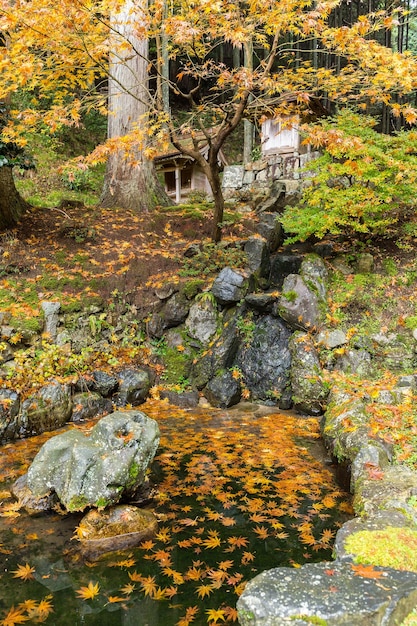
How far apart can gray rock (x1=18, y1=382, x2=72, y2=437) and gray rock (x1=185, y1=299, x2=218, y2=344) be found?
3035mm

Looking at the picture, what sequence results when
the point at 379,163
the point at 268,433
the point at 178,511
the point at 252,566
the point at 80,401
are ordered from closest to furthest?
the point at 252,566 → the point at 178,511 → the point at 268,433 → the point at 80,401 → the point at 379,163

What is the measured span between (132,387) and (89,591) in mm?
4831

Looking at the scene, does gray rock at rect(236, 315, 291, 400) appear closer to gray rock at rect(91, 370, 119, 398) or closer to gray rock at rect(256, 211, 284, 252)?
gray rock at rect(256, 211, 284, 252)

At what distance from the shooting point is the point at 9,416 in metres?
6.80

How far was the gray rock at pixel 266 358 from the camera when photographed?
8.64m

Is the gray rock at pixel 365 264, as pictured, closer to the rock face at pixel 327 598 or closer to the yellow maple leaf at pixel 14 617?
the rock face at pixel 327 598

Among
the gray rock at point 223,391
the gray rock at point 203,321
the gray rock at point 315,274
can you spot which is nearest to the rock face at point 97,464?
the gray rock at point 223,391

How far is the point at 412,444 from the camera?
17.0 ft

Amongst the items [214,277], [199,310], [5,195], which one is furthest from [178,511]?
[5,195]

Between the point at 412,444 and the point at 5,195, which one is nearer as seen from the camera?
the point at 412,444

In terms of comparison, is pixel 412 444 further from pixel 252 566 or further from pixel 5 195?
pixel 5 195

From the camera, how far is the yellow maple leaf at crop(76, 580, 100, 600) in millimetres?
3552

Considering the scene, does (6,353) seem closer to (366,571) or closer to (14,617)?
(14,617)

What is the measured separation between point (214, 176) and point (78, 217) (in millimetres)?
4291
